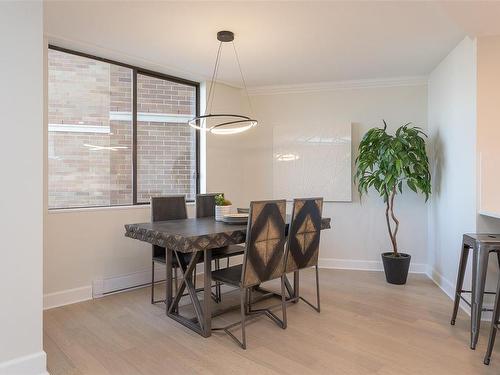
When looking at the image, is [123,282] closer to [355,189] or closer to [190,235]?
[190,235]

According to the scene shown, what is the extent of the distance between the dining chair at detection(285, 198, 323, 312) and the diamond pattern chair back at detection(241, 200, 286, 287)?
0.56 ft

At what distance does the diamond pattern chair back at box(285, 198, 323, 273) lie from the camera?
9.35 feet

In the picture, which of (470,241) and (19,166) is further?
(470,241)

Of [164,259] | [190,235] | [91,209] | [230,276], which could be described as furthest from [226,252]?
[91,209]

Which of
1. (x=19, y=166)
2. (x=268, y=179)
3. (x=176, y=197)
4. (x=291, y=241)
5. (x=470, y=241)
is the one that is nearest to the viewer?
(x=19, y=166)

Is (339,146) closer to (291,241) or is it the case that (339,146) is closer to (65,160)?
(291,241)

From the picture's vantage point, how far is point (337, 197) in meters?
4.58

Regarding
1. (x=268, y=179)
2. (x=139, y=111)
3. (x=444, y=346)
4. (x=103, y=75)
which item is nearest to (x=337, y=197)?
(x=268, y=179)

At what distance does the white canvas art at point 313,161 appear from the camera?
4.55 m

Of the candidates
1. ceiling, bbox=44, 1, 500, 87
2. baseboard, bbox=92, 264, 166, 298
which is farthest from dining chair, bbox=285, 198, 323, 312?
baseboard, bbox=92, 264, 166, 298

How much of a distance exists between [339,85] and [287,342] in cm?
334

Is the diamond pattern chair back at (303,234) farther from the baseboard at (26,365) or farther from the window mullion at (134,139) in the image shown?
the window mullion at (134,139)

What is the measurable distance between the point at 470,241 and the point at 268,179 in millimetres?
2743

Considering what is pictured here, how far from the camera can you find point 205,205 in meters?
3.79
